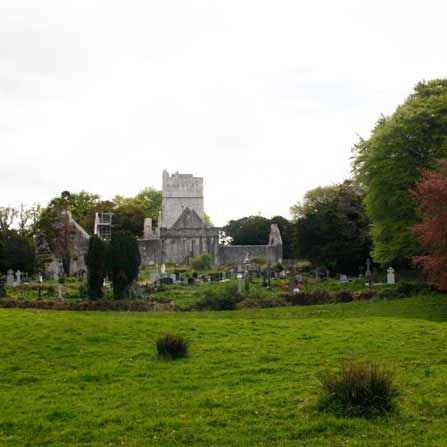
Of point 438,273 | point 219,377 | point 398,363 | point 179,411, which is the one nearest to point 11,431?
point 179,411

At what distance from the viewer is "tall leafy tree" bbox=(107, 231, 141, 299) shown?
2573 cm

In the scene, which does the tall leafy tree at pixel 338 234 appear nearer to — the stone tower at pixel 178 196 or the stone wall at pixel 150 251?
the stone wall at pixel 150 251

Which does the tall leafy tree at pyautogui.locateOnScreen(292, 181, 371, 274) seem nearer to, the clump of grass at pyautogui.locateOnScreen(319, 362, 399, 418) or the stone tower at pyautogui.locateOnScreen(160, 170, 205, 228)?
the stone tower at pyautogui.locateOnScreen(160, 170, 205, 228)

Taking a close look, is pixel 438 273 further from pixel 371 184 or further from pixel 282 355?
pixel 371 184

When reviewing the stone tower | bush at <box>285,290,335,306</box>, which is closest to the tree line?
bush at <box>285,290,335,306</box>

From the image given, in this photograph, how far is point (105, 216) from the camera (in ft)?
212

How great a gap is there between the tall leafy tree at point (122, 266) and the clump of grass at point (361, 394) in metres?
19.0

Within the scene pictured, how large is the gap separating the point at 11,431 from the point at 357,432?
421 cm

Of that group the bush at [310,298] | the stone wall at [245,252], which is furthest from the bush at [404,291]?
the stone wall at [245,252]

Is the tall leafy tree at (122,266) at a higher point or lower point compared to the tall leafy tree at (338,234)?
lower

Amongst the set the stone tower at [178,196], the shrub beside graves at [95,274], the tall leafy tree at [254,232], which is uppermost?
the stone tower at [178,196]

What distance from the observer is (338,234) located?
1555 inches

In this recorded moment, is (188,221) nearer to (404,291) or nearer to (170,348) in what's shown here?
(404,291)

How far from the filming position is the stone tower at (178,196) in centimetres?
7000
